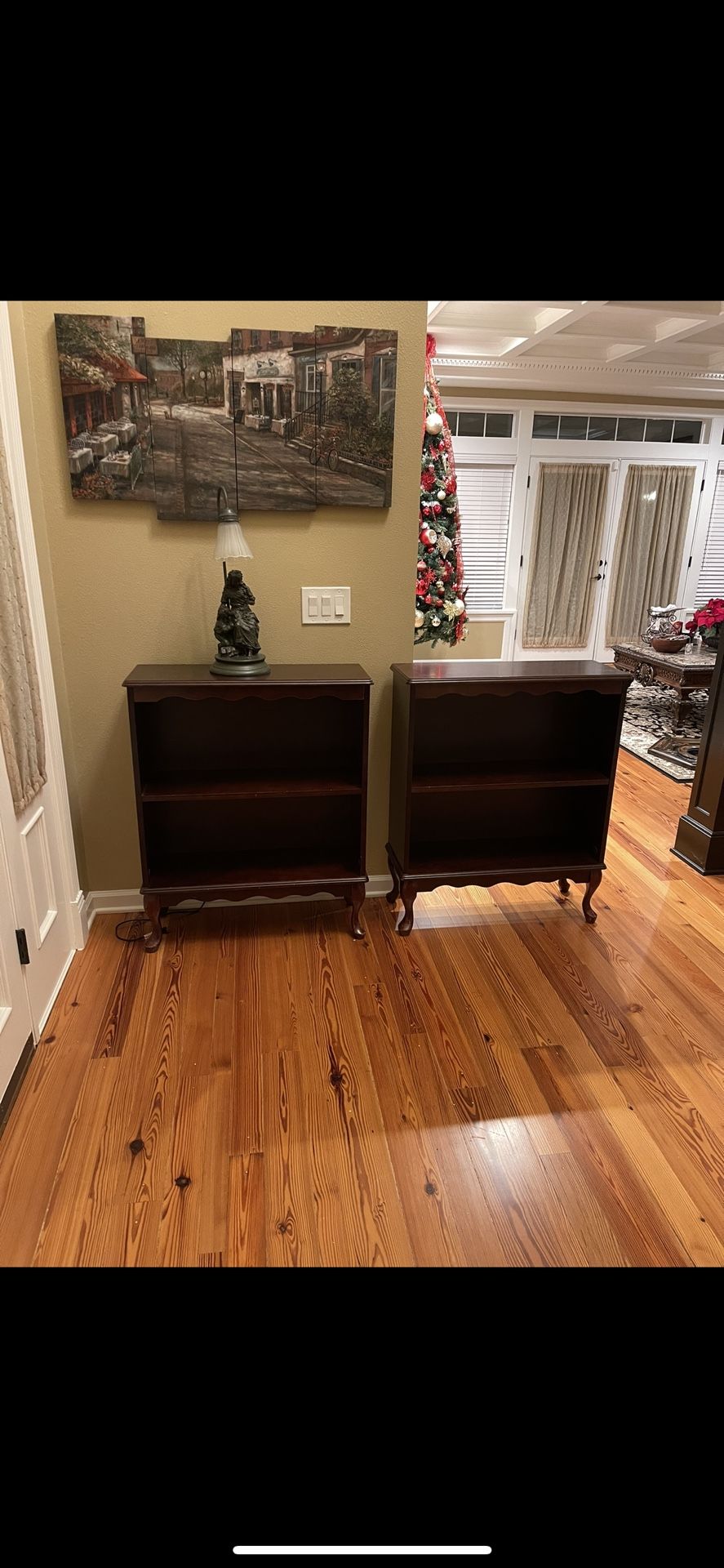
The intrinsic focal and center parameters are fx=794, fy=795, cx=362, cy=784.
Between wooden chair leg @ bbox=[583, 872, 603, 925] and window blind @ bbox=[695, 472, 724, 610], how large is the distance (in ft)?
17.9

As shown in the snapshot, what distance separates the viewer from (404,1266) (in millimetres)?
1604

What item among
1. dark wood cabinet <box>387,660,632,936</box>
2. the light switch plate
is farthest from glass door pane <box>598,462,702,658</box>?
the light switch plate

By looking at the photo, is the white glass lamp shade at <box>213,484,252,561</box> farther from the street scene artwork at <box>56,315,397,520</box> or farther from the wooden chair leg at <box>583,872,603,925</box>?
the wooden chair leg at <box>583,872,603,925</box>

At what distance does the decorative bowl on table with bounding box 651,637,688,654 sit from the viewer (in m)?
5.63

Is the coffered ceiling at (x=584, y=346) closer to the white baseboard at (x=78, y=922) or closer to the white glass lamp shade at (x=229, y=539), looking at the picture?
the white glass lamp shade at (x=229, y=539)

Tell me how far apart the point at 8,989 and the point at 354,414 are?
2.01 metres

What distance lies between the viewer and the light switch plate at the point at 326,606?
9.02ft

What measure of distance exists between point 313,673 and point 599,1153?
1.63 m

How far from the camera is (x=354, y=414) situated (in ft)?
8.42

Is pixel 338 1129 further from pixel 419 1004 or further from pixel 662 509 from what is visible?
pixel 662 509

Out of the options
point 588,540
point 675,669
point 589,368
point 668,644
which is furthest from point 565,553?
point 675,669

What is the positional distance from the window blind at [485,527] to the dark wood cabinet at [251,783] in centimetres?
451

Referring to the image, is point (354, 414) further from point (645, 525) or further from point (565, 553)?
point (645, 525)
